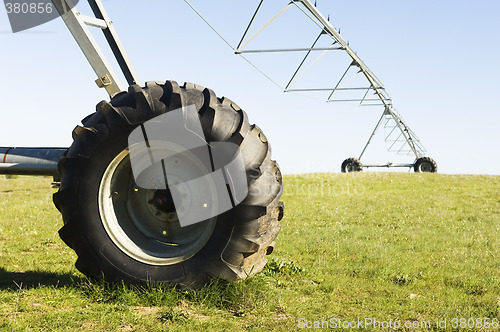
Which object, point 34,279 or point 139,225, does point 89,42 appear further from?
point 34,279

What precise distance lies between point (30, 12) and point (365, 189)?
14.1 metres

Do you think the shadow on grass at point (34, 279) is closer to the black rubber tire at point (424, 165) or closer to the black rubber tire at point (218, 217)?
the black rubber tire at point (218, 217)

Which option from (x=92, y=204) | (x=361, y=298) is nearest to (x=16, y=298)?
(x=92, y=204)

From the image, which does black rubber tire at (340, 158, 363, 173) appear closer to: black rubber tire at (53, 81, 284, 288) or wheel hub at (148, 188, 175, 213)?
black rubber tire at (53, 81, 284, 288)

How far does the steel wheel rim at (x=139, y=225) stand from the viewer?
4594 mm

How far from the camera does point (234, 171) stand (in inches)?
172

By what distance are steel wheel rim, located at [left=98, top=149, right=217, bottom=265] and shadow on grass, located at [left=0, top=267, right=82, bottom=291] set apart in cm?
86

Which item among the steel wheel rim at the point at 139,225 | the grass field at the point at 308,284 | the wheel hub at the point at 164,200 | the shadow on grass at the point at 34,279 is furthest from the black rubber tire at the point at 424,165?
the wheel hub at the point at 164,200

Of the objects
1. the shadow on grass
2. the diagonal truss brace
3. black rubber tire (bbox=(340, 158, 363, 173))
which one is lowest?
the shadow on grass

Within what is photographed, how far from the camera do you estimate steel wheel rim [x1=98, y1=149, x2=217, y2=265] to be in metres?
4.59

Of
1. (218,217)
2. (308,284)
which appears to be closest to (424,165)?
(308,284)

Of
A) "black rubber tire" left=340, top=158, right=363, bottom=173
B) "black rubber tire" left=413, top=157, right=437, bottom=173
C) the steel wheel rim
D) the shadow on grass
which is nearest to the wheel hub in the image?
the steel wheel rim

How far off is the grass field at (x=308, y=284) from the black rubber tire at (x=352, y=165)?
14788 millimetres

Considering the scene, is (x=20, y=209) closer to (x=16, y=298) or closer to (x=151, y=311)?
(x=16, y=298)
